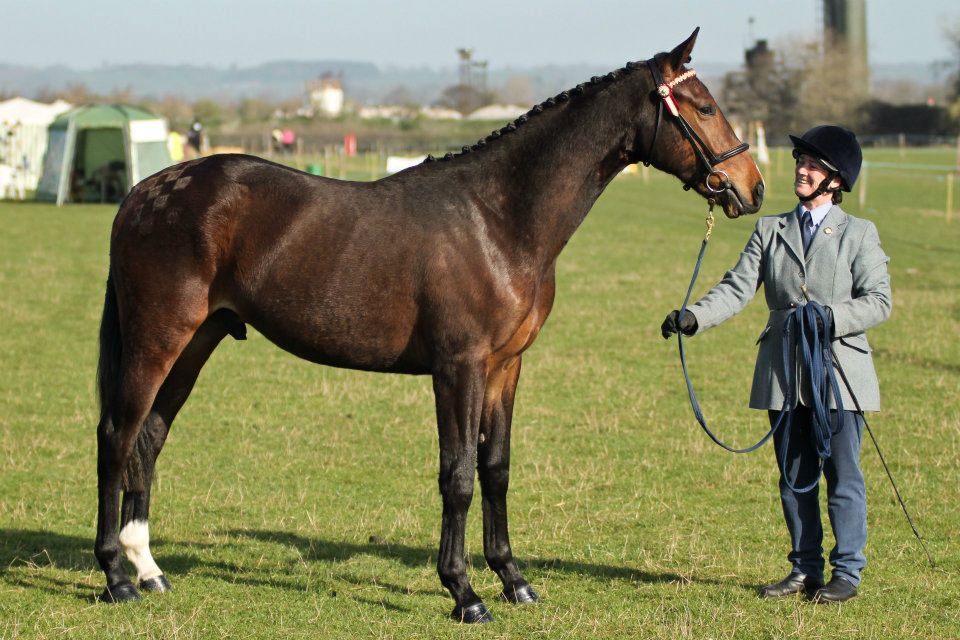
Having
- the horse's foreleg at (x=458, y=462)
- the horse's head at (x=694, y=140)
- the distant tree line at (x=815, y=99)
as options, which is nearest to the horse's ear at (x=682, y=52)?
the horse's head at (x=694, y=140)

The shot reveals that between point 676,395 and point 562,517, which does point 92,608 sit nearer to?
point 562,517

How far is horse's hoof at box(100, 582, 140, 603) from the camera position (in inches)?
227

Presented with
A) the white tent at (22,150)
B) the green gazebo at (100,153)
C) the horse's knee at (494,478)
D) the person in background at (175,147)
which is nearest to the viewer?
the horse's knee at (494,478)

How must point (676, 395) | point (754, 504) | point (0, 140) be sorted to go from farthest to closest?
point (0, 140) → point (676, 395) → point (754, 504)

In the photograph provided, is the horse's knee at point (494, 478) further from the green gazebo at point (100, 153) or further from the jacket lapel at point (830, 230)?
the green gazebo at point (100, 153)

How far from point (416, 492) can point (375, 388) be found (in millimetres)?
3512

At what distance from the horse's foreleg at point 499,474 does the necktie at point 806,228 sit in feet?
5.01

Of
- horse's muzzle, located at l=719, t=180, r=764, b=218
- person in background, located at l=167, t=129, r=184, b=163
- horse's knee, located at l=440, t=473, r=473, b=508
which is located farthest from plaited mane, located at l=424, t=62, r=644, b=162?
person in background, located at l=167, t=129, r=184, b=163

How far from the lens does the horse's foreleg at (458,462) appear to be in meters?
5.43

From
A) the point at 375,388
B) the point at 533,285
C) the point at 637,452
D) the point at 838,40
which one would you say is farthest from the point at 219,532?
the point at 838,40

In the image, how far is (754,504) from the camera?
7.57m

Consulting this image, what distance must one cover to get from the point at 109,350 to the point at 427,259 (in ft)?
5.95

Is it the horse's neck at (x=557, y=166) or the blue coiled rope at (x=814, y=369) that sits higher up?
the horse's neck at (x=557, y=166)

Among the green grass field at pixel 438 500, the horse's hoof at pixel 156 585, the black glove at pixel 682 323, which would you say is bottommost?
the green grass field at pixel 438 500
